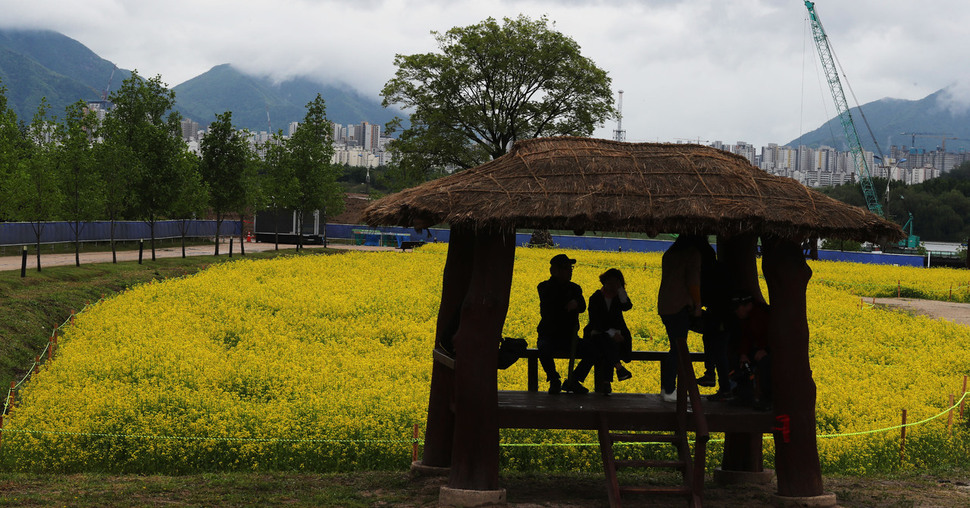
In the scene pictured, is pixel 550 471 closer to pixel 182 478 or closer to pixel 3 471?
pixel 182 478

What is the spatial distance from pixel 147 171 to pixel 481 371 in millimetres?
32084

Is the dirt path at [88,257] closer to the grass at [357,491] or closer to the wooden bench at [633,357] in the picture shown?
the grass at [357,491]

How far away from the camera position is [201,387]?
49.0 ft

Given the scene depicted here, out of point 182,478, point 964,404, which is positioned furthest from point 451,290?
point 964,404

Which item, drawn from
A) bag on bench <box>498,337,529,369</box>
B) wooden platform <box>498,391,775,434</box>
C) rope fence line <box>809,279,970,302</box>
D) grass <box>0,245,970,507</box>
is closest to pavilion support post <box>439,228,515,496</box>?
wooden platform <box>498,391,775,434</box>

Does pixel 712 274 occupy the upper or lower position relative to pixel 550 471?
upper

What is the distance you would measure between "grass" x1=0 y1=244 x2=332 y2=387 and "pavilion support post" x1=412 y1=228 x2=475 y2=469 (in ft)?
34.1

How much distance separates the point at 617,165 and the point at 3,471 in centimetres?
890

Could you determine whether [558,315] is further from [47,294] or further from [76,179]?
[76,179]

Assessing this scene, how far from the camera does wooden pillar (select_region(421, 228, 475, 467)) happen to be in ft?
34.7

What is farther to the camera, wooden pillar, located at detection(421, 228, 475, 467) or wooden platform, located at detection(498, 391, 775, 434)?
wooden pillar, located at detection(421, 228, 475, 467)

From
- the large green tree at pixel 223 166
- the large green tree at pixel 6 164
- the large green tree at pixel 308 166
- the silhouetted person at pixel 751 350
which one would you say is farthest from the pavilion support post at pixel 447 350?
the large green tree at pixel 308 166

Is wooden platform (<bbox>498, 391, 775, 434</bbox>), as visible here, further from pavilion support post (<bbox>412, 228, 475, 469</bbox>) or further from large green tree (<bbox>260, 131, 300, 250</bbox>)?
large green tree (<bbox>260, 131, 300, 250</bbox>)

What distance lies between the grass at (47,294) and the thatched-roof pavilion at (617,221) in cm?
1167
